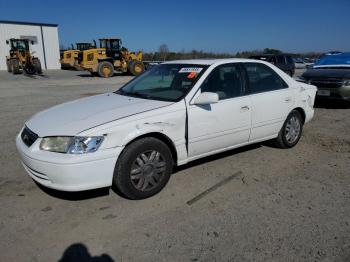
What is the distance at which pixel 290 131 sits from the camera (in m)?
5.41

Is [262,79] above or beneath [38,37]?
beneath

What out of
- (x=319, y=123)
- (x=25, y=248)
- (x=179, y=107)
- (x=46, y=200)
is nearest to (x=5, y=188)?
(x=46, y=200)

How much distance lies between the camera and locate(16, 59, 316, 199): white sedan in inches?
131

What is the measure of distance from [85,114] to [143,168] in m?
0.89

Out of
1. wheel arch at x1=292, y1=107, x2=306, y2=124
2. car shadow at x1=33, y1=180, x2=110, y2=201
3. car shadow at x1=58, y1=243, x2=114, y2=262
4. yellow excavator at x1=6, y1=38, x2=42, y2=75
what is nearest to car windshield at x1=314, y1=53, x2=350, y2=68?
wheel arch at x1=292, y1=107, x2=306, y2=124

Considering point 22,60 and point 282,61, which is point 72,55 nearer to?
point 22,60

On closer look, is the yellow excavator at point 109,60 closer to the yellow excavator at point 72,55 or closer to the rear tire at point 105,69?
the rear tire at point 105,69

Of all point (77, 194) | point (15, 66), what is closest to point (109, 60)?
point (15, 66)

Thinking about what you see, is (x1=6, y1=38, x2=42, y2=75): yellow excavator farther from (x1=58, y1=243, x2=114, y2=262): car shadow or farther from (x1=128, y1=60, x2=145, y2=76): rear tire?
(x1=58, y1=243, x2=114, y2=262): car shadow

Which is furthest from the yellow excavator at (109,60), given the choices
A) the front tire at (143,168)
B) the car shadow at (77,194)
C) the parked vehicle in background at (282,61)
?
the front tire at (143,168)

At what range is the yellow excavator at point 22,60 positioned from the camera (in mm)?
27062

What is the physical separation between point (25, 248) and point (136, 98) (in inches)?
84.6

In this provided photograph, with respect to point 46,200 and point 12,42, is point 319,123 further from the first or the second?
point 12,42

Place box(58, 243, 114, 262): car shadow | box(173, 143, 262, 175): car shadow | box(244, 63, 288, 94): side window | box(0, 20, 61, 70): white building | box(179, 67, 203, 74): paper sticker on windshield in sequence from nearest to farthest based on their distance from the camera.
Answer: box(58, 243, 114, 262): car shadow → box(179, 67, 203, 74): paper sticker on windshield → box(173, 143, 262, 175): car shadow → box(244, 63, 288, 94): side window → box(0, 20, 61, 70): white building
